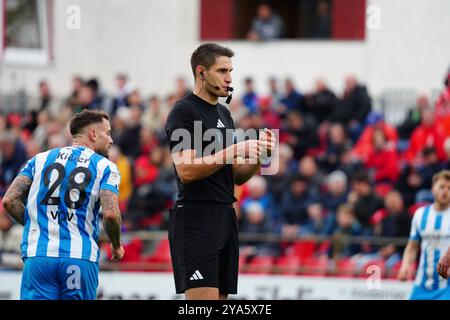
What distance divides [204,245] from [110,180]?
913 millimetres

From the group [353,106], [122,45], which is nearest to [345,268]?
[353,106]

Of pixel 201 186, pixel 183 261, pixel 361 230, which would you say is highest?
pixel 201 186

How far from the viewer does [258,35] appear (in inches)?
915

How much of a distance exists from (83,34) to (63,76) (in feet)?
3.64

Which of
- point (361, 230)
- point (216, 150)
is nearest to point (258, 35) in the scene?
point (361, 230)

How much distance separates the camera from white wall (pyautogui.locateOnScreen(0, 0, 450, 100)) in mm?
21094

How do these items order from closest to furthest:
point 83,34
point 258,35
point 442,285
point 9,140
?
1. point 442,285
2. point 9,140
3. point 258,35
4. point 83,34

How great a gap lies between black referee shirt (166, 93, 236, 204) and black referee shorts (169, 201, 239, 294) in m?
0.08

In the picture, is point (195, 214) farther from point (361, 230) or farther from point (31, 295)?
point (361, 230)

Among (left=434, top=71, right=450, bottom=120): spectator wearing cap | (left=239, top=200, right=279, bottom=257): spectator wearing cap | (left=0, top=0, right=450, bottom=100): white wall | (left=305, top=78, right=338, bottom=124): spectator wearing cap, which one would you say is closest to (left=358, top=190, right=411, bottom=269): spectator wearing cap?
(left=239, top=200, right=279, bottom=257): spectator wearing cap

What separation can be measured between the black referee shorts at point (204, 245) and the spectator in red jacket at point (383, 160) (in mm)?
8199

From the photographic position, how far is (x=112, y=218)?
847cm

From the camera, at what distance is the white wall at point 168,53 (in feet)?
69.2

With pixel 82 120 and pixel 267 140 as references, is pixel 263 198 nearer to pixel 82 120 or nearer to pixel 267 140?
pixel 82 120
